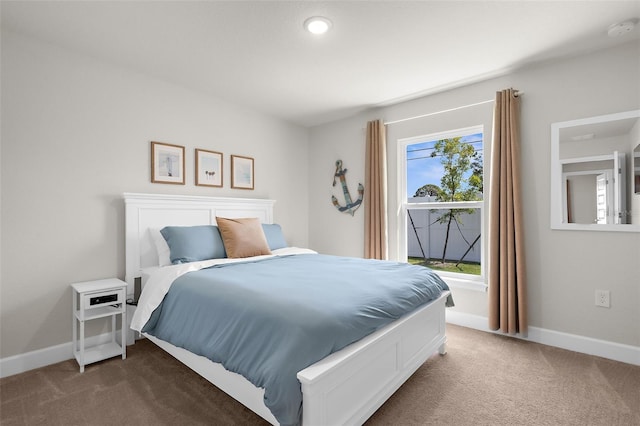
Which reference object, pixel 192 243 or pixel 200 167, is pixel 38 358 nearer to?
pixel 192 243

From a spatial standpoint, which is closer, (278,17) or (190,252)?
(278,17)

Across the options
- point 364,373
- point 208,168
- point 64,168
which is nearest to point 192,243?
point 208,168

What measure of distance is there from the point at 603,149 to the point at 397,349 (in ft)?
7.72

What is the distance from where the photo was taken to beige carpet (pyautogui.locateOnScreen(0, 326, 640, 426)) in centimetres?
177

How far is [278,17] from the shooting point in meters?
2.18

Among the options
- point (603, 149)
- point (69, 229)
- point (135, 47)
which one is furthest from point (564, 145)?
point (69, 229)

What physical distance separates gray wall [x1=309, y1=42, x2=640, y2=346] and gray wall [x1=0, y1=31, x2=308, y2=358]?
2.96m

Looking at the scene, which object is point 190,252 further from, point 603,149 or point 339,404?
point 603,149

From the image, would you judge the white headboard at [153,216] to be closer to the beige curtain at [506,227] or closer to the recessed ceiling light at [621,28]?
the beige curtain at [506,227]

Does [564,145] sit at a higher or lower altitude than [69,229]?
higher

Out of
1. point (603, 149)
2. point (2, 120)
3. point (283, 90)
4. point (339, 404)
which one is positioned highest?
point (283, 90)

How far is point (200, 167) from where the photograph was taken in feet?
11.3

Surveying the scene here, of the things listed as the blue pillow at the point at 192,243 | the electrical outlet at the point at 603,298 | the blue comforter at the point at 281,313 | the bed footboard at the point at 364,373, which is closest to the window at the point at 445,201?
the electrical outlet at the point at 603,298

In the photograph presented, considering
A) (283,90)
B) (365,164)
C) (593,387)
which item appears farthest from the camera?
(365,164)
